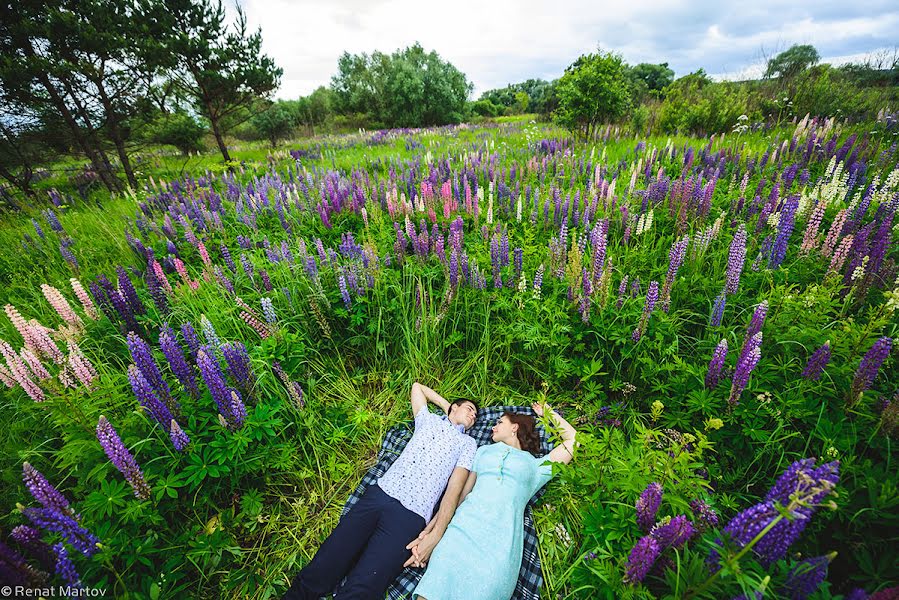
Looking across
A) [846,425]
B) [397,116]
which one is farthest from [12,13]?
[397,116]

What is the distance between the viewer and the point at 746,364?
204 cm

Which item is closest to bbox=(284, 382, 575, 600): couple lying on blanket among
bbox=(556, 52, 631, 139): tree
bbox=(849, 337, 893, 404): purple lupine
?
bbox=(849, 337, 893, 404): purple lupine

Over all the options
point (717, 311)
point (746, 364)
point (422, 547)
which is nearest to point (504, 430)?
point (422, 547)

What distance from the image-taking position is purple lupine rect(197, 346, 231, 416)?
7.07 ft

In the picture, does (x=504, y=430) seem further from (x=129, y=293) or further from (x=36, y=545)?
(x=129, y=293)

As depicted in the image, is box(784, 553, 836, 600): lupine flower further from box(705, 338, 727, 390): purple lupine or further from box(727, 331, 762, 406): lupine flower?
box(705, 338, 727, 390): purple lupine

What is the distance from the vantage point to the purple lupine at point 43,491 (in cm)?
162

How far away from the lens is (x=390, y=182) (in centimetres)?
605

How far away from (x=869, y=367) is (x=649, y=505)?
1.66 metres

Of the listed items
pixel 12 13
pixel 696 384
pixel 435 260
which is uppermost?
pixel 12 13

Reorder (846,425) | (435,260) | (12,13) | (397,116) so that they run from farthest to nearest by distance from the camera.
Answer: (397,116) < (12,13) < (435,260) < (846,425)

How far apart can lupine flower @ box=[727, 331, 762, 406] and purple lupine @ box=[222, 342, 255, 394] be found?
3472mm

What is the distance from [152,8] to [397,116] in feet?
69.9

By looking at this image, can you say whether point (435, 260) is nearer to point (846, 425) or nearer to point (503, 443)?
point (503, 443)
